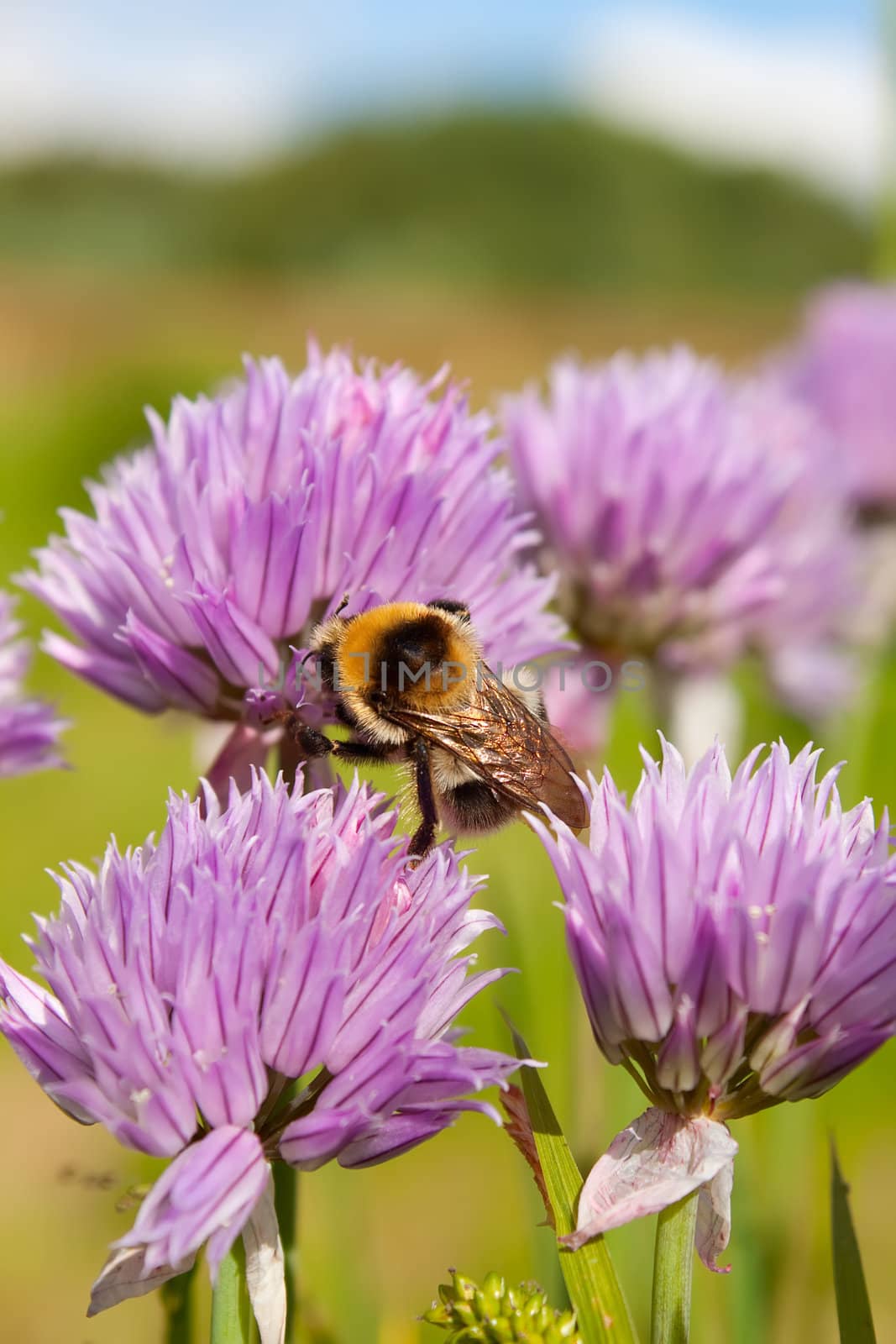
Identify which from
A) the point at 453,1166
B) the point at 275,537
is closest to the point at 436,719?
the point at 275,537

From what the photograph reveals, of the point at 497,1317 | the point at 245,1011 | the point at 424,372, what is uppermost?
the point at 424,372

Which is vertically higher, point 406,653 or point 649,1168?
point 406,653

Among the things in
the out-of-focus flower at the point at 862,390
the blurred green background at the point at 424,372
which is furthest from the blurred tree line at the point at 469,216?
the out-of-focus flower at the point at 862,390

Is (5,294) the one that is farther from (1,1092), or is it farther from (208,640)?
(208,640)

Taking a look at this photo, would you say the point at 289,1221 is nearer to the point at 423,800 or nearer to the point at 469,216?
the point at 423,800

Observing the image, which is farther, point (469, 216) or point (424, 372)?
point (469, 216)

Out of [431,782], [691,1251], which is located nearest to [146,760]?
[431,782]
